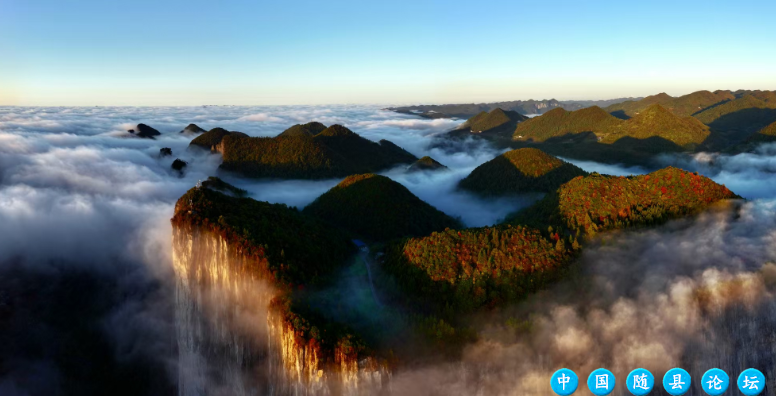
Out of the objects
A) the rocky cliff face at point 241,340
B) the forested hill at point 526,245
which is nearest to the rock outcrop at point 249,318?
the rocky cliff face at point 241,340

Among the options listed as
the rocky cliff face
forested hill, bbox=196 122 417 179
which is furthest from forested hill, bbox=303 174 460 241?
forested hill, bbox=196 122 417 179

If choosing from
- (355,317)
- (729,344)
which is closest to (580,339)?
(729,344)

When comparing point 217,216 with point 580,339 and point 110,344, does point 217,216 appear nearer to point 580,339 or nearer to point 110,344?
point 580,339

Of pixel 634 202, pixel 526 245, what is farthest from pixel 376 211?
pixel 634 202

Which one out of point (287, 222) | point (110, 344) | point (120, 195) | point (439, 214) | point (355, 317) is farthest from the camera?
point (120, 195)

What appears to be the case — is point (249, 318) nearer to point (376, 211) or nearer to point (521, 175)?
point (376, 211)

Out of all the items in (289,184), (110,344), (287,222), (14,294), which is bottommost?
(110,344)
